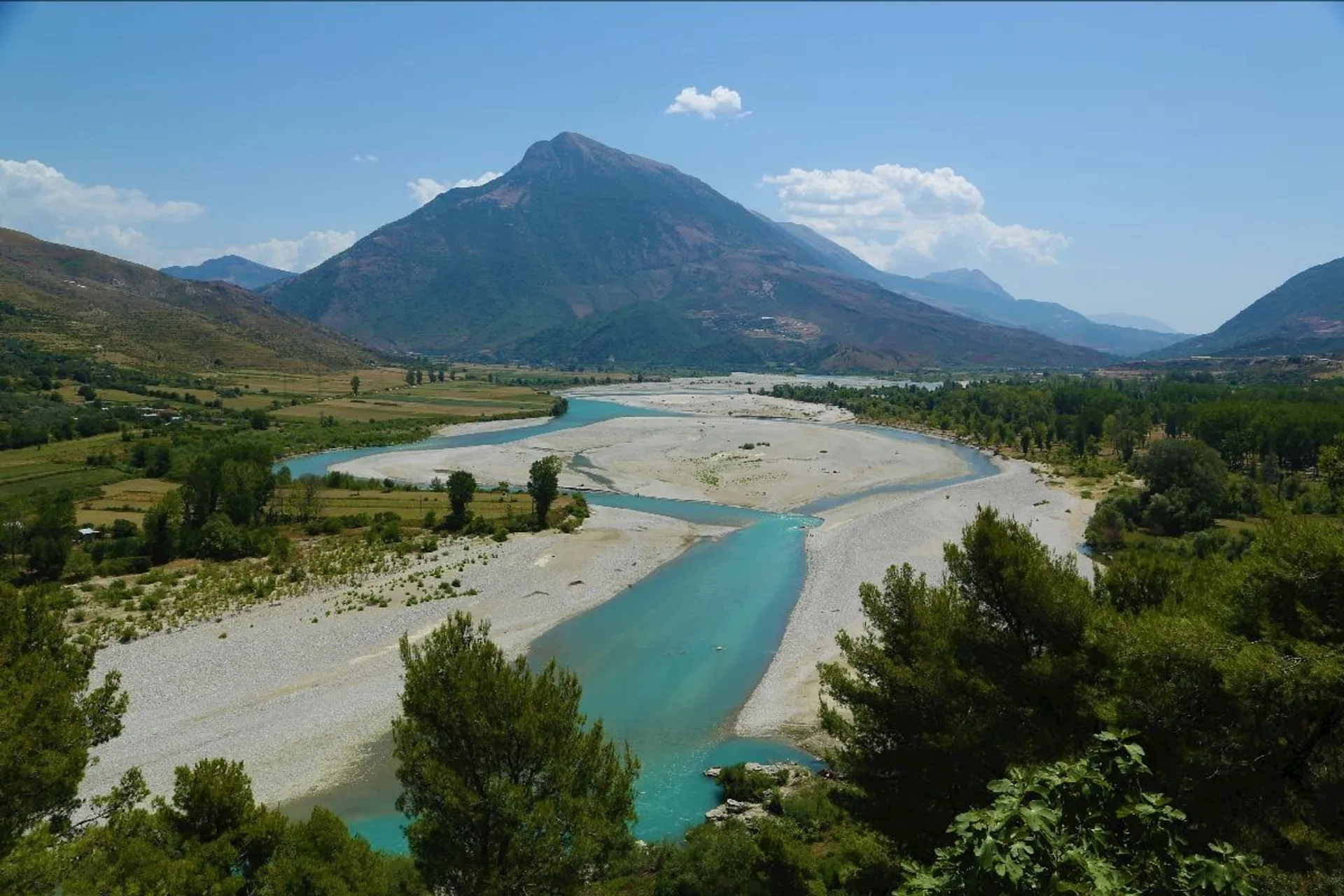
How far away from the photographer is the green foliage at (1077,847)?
4945mm

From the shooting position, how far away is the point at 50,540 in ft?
135

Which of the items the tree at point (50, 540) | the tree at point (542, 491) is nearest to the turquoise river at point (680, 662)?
the tree at point (542, 491)

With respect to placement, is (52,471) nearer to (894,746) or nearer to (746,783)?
(746,783)

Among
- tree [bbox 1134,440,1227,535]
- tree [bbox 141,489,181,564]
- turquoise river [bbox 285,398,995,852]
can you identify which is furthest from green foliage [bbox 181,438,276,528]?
tree [bbox 1134,440,1227,535]

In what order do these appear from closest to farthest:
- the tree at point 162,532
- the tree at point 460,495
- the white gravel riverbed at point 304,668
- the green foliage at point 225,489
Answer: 1. the white gravel riverbed at point 304,668
2. the tree at point 162,532
3. the green foliage at point 225,489
4. the tree at point 460,495

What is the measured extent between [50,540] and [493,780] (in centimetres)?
4403

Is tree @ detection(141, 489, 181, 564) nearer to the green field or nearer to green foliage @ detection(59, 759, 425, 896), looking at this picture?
the green field

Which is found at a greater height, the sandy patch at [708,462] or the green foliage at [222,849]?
the green foliage at [222,849]

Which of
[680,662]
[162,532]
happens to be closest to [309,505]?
[162,532]

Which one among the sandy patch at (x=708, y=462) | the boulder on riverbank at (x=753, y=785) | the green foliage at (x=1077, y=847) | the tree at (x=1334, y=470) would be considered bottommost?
the boulder on riverbank at (x=753, y=785)

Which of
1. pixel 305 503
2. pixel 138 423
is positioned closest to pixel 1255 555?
pixel 305 503

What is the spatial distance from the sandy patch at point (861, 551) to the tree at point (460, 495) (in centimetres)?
2827

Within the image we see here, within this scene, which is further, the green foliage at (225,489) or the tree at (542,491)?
the tree at (542,491)

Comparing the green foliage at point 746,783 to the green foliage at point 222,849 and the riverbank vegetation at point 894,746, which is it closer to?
the riverbank vegetation at point 894,746
